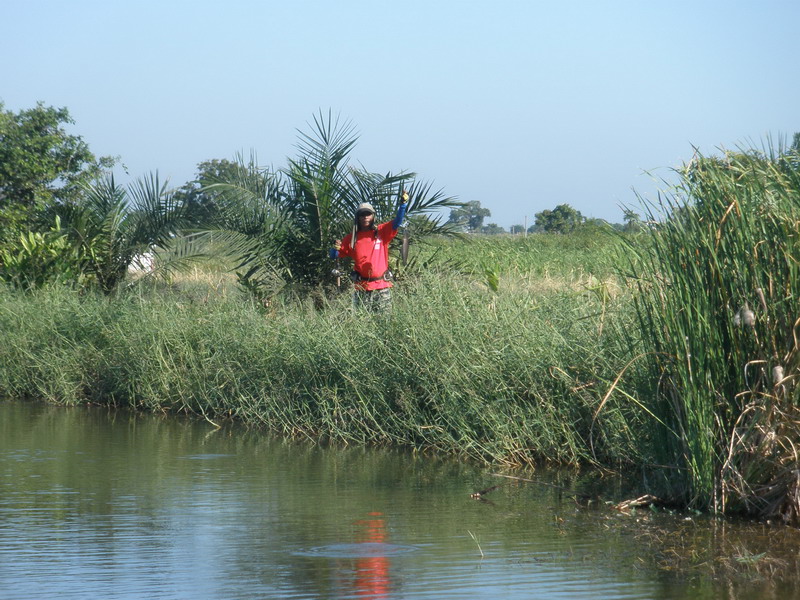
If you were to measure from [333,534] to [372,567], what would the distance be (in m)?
0.77

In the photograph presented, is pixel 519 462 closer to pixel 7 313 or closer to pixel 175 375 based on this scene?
pixel 175 375

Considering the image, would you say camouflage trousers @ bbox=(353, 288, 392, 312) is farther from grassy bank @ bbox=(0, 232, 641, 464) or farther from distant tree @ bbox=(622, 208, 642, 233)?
distant tree @ bbox=(622, 208, 642, 233)

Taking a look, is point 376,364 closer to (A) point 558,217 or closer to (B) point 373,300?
(B) point 373,300

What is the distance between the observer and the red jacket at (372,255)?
10820 millimetres

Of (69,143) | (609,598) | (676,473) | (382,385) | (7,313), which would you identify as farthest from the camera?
(69,143)

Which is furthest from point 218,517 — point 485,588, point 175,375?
point 175,375

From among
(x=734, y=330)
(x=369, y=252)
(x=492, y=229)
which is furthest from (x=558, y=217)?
(x=734, y=330)

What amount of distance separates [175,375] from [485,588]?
7.00m

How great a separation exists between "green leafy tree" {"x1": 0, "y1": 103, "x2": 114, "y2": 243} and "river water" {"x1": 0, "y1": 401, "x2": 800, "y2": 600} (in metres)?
15.8

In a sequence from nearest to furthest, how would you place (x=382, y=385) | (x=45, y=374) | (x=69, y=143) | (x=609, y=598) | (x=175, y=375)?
(x=609, y=598), (x=382, y=385), (x=175, y=375), (x=45, y=374), (x=69, y=143)

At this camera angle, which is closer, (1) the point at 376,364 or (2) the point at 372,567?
(2) the point at 372,567

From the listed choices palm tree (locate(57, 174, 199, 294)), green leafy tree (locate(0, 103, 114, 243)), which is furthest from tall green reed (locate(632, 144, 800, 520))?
green leafy tree (locate(0, 103, 114, 243))

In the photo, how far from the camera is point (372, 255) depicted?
10.9 m

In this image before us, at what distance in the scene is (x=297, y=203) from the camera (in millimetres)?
13602
